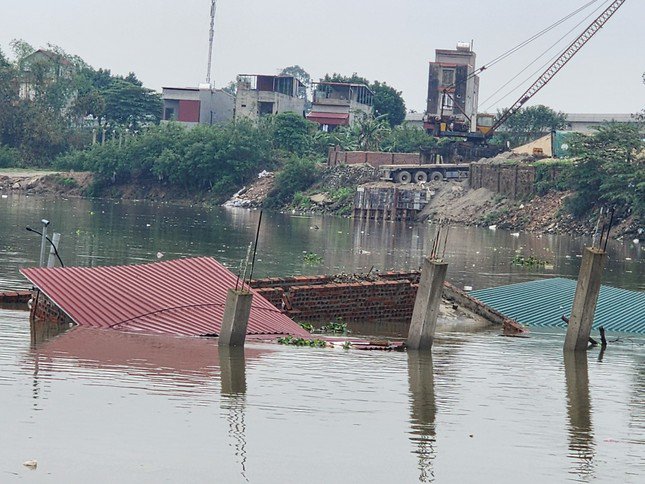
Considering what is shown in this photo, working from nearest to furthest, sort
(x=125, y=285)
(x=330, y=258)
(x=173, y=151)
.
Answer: (x=125, y=285) < (x=330, y=258) < (x=173, y=151)

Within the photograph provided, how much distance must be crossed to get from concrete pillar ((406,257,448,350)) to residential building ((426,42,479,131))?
4516 inches

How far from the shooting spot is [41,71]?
5674 inches

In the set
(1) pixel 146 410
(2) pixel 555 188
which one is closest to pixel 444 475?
(1) pixel 146 410

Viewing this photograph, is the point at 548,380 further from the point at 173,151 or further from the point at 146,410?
the point at 173,151

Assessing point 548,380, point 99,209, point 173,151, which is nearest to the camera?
point 548,380

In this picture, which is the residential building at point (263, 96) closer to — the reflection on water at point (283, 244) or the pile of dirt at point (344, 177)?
the pile of dirt at point (344, 177)

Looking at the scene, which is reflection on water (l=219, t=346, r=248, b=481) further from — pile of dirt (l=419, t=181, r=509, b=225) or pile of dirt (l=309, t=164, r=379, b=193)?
pile of dirt (l=309, t=164, r=379, b=193)

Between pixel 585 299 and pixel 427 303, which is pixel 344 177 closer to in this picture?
pixel 585 299

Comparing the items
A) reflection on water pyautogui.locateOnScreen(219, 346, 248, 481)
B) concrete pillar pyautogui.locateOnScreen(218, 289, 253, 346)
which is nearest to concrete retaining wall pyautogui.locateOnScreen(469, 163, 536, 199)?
concrete pillar pyautogui.locateOnScreen(218, 289, 253, 346)

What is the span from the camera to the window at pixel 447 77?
483 ft

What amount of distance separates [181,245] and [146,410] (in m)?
45.6

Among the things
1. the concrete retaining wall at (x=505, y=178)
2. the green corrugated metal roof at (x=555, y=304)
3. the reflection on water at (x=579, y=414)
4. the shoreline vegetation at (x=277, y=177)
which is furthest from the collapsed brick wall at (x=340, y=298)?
the concrete retaining wall at (x=505, y=178)

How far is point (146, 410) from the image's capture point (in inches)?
698

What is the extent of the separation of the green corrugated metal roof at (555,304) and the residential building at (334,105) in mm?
110204
